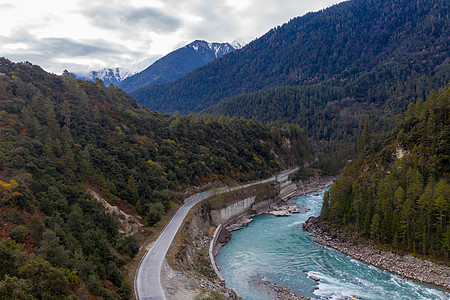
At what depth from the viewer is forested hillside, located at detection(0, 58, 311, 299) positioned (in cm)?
2175

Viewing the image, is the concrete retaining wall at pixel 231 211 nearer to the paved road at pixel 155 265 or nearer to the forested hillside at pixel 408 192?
the paved road at pixel 155 265

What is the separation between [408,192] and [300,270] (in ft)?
62.7

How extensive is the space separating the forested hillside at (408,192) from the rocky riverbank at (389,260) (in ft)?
5.49

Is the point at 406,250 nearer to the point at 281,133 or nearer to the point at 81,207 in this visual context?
the point at 81,207

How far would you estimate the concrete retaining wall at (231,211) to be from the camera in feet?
199

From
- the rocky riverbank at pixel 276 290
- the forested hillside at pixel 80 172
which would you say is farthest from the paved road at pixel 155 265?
the rocky riverbank at pixel 276 290

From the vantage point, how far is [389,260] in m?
40.4

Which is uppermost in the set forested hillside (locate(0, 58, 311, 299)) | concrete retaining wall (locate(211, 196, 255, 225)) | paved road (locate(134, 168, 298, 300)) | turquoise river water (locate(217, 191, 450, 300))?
forested hillside (locate(0, 58, 311, 299))

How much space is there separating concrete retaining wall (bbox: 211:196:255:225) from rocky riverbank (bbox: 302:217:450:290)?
18527mm

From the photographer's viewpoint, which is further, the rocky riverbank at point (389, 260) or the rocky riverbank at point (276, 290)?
the rocky riverbank at point (389, 260)

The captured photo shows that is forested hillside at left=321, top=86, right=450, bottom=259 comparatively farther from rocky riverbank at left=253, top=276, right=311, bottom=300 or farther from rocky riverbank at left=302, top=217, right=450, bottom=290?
rocky riverbank at left=253, top=276, right=311, bottom=300

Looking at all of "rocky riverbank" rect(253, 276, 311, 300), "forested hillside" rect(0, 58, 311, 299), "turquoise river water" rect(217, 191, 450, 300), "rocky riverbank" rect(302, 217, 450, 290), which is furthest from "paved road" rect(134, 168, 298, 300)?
"rocky riverbank" rect(302, 217, 450, 290)

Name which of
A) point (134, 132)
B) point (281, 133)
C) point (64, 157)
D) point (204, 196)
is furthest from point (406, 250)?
point (281, 133)

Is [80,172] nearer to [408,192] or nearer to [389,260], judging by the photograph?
[389,260]
